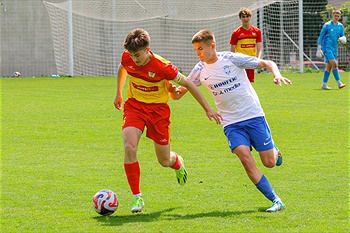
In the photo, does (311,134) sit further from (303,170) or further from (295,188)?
(295,188)

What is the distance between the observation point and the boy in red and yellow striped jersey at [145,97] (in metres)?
6.56

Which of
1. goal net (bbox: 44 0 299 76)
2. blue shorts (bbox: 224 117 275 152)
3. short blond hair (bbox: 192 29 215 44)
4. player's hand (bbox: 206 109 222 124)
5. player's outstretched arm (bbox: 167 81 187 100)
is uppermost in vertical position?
short blond hair (bbox: 192 29 215 44)

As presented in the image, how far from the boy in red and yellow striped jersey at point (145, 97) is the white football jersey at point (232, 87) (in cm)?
31

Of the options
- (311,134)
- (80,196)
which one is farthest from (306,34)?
(80,196)

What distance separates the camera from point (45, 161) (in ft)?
30.5

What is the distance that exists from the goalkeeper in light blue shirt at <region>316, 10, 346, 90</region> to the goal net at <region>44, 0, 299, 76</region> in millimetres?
8250

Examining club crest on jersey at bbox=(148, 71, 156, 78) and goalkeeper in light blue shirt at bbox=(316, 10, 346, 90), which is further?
goalkeeper in light blue shirt at bbox=(316, 10, 346, 90)

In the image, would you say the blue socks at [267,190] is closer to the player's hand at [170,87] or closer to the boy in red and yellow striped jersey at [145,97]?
the boy in red and yellow striped jersey at [145,97]

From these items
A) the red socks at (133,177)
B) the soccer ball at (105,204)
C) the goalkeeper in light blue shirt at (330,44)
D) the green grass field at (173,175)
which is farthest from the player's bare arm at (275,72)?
the goalkeeper in light blue shirt at (330,44)

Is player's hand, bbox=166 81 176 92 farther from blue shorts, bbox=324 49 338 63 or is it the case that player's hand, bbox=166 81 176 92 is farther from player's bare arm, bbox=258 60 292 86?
blue shorts, bbox=324 49 338 63

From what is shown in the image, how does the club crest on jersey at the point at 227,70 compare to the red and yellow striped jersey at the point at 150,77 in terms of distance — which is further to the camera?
the club crest on jersey at the point at 227,70

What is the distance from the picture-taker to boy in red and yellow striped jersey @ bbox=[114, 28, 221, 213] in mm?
6559

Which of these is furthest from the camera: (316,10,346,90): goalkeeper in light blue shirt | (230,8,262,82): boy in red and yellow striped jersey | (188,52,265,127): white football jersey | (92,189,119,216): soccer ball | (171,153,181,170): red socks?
(316,10,346,90): goalkeeper in light blue shirt

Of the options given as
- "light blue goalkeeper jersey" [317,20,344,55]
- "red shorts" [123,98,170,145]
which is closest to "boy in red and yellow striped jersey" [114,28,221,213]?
"red shorts" [123,98,170,145]
